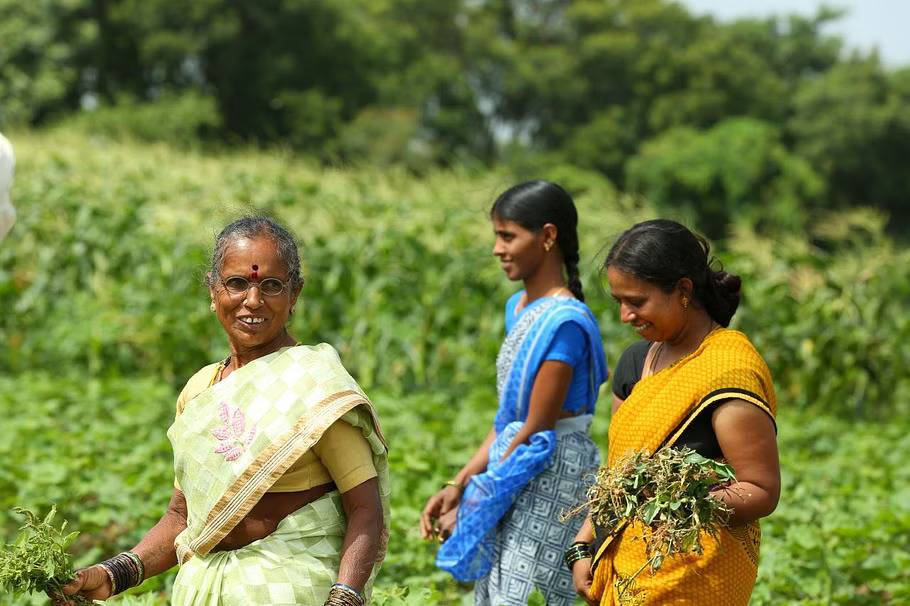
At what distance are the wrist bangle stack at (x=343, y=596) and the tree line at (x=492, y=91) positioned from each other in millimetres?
26592

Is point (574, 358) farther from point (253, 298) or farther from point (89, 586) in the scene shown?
point (89, 586)

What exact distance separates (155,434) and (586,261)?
3340 millimetres

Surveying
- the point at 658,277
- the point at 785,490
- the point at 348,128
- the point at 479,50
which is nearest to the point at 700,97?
the point at 479,50

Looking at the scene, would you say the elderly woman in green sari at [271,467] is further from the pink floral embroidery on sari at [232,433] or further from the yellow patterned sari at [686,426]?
the yellow patterned sari at [686,426]

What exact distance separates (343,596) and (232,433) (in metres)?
0.42

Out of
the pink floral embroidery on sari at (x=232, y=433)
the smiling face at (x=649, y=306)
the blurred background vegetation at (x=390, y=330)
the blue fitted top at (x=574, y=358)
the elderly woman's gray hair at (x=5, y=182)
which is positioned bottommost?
the blurred background vegetation at (x=390, y=330)

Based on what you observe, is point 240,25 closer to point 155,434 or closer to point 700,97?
point 700,97

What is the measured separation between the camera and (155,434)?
22.0 feet

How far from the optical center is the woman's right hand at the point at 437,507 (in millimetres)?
3725

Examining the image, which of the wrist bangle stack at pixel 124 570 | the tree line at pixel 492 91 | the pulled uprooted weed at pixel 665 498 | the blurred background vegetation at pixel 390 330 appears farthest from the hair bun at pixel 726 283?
the tree line at pixel 492 91

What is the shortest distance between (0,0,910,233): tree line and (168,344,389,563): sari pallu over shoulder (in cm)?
2642

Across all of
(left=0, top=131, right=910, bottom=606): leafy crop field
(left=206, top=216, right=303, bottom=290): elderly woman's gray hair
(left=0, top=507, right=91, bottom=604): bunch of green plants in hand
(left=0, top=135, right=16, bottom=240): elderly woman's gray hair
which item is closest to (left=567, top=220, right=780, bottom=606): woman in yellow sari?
(left=206, top=216, right=303, bottom=290): elderly woman's gray hair

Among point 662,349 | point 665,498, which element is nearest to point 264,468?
point 665,498

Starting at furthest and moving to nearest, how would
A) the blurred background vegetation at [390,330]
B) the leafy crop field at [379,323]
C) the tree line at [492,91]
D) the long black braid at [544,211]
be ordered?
the tree line at [492,91] < the leafy crop field at [379,323] < the blurred background vegetation at [390,330] < the long black braid at [544,211]
